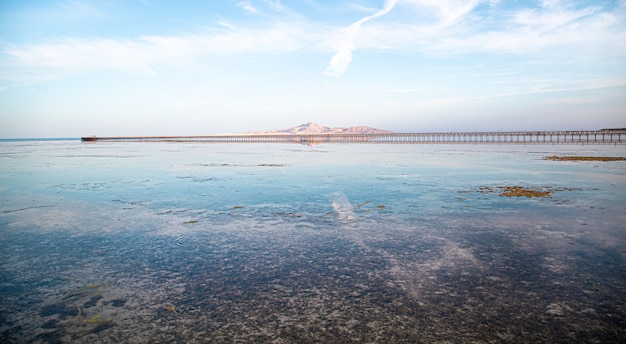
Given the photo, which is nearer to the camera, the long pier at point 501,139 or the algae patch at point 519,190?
the algae patch at point 519,190

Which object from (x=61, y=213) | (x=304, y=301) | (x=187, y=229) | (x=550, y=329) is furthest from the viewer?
(x=61, y=213)

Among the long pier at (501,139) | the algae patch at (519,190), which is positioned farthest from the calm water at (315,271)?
the long pier at (501,139)

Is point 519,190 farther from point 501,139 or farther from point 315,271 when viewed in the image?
point 501,139

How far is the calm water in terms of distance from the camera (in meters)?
2.96

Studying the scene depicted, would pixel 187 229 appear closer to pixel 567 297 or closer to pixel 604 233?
pixel 567 297

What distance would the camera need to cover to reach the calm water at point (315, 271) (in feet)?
9.70

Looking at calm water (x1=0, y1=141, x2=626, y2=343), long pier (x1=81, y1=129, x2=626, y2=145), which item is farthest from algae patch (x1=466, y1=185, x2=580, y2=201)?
long pier (x1=81, y1=129, x2=626, y2=145)

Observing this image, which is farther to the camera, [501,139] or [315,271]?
[501,139]

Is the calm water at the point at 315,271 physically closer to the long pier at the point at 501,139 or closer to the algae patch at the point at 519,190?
the algae patch at the point at 519,190

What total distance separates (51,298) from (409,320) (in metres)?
3.26

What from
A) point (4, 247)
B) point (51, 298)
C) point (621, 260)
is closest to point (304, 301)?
point (51, 298)

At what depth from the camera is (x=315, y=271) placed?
13.9 ft

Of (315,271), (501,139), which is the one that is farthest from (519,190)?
(501,139)

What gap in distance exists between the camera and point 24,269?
4355mm
